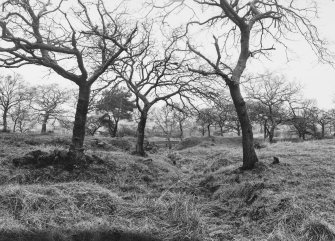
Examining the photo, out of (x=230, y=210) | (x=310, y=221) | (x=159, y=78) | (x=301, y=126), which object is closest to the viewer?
(x=310, y=221)

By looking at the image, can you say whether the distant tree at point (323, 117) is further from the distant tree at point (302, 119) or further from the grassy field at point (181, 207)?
the grassy field at point (181, 207)

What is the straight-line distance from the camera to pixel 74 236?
3.85 m

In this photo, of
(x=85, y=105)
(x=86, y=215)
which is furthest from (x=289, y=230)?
(x=85, y=105)

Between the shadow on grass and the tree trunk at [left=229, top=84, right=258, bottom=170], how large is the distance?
14.4ft

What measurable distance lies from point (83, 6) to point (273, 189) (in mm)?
7693

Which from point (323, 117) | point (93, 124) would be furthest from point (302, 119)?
point (93, 124)

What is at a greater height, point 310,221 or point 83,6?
point 83,6

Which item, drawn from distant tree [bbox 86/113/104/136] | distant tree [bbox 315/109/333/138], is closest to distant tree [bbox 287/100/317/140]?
distant tree [bbox 315/109/333/138]

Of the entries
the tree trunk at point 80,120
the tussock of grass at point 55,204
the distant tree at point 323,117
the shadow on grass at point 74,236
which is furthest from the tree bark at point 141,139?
the distant tree at point 323,117

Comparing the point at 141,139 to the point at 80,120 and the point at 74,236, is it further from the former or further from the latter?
the point at 74,236

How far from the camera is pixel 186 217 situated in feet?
15.1

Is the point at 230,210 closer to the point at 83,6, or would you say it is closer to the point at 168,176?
the point at 168,176

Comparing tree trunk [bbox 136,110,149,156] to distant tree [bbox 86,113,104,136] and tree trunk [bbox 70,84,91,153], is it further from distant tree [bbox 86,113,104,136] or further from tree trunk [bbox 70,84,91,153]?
distant tree [bbox 86,113,104,136]

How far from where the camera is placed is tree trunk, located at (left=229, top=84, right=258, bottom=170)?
305 inches
